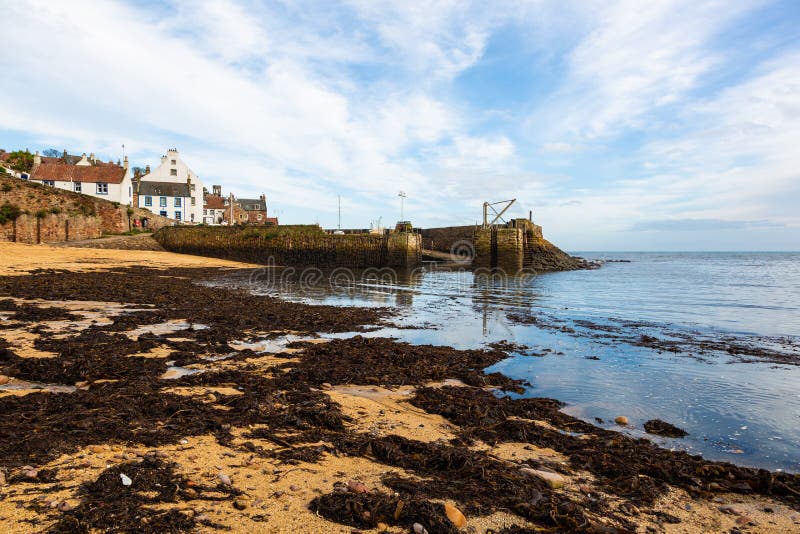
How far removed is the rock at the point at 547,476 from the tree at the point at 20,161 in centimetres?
7301

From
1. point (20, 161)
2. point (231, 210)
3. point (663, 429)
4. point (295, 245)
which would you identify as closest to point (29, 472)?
point (663, 429)

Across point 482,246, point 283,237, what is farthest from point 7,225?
point 482,246

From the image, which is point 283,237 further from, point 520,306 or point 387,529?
point 387,529

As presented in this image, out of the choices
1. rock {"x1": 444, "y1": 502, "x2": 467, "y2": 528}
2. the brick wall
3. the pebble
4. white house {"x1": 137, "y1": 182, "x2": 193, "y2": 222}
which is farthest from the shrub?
rock {"x1": 444, "y1": 502, "x2": 467, "y2": 528}

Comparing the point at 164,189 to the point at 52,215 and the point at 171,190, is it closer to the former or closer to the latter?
the point at 171,190

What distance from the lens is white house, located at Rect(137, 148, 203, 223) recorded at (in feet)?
206

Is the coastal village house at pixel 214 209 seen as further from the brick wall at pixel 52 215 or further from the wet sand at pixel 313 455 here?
the wet sand at pixel 313 455

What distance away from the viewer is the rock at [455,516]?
294cm

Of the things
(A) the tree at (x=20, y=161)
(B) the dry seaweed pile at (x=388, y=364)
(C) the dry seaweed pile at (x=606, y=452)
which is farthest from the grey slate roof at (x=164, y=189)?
(C) the dry seaweed pile at (x=606, y=452)

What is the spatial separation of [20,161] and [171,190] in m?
18.0

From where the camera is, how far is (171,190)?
63281 millimetres

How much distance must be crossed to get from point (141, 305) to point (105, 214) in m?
35.5

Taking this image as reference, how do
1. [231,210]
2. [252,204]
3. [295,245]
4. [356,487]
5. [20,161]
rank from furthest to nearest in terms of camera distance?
[252,204] < [231,210] < [20,161] < [295,245] < [356,487]

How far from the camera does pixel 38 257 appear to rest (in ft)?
81.2
